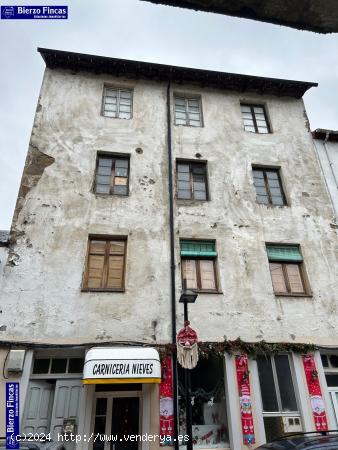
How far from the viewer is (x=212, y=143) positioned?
533 inches

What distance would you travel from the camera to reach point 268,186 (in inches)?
514

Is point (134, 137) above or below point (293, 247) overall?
above

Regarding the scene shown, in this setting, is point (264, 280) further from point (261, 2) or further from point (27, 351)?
point (261, 2)

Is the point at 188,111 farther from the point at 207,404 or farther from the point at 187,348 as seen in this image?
the point at 207,404

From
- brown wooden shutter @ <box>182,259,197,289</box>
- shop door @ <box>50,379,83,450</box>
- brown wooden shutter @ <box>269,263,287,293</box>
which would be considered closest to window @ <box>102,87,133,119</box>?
brown wooden shutter @ <box>182,259,197,289</box>

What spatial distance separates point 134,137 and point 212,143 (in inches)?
123

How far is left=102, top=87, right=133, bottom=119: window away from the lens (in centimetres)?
1392

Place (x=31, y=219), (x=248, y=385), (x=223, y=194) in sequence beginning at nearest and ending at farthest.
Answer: (x=248, y=385) < (x=31, y=219) < (x=223, y=194)

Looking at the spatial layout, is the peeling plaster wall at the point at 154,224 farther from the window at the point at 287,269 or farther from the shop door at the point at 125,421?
the shop door at the point at 125,421

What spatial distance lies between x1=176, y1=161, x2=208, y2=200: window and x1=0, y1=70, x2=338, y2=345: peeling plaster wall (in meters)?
0.38

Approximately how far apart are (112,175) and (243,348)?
24.1 ft

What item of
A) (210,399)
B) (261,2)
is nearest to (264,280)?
(210,399)

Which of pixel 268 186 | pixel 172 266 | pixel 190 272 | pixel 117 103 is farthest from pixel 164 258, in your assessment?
pixel 117 103

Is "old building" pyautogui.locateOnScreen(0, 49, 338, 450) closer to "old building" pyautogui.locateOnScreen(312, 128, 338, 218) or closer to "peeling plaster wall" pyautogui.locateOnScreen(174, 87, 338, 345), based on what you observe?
"peeling plaster wall" pyautogui.locateOnScreen(174, 87, 338, 345)
